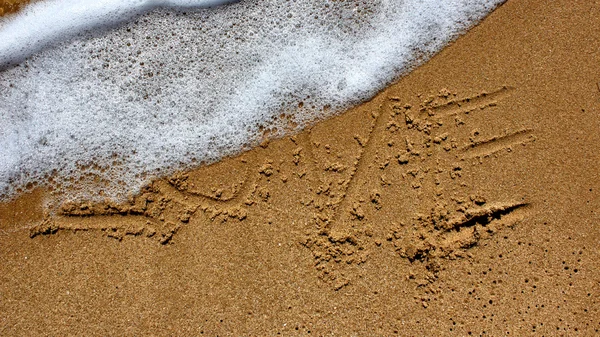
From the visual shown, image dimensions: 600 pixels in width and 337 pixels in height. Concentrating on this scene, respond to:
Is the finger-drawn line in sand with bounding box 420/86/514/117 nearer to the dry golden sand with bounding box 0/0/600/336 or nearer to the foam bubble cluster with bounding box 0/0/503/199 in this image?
the dry golden sand with bounding box 0/0/600/336

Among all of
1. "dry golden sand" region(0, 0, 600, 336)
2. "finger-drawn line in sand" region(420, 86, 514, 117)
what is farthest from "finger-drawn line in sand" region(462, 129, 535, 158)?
"finger-drawn line in sand" region(420, 86, 514, 117)

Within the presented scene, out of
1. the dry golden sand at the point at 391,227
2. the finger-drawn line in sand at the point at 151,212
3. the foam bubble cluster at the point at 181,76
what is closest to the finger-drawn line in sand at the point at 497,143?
the dry golden sand at the point at 391,227

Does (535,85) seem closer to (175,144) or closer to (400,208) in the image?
(400,208)

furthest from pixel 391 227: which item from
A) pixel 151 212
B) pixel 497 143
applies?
pixel 151 212

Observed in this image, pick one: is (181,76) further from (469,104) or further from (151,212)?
(469,104)

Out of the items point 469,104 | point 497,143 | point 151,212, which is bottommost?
point 497,143

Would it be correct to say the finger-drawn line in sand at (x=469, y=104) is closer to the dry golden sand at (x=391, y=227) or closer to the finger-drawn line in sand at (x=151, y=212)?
the dry golden sand at (x=391, y=227)

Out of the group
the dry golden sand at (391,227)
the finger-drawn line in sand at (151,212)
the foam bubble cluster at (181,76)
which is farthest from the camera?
the foam bubble cluster at (181,76)
